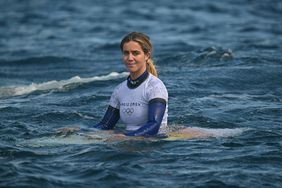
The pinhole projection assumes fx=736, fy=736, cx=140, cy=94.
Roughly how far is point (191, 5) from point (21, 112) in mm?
19887

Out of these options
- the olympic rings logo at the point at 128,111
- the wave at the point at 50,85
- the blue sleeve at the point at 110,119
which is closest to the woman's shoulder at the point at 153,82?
the olympic rings logo at the point at 128,111

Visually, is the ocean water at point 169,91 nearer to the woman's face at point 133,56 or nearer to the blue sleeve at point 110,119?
the blue sleeve at point 110,119

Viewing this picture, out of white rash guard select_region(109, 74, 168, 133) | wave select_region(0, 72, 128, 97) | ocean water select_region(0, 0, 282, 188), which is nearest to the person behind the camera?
ocean water select_region(0, 0, 282, 188)

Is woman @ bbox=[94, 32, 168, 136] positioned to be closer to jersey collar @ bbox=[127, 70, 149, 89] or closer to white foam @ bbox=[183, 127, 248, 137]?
jersey collar @ bbox=[127, 70, 149, 89]

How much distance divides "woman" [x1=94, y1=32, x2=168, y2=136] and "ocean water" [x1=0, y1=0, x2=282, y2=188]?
0.93ft

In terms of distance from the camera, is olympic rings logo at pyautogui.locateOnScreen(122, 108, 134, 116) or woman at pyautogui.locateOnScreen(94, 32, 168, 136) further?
olympic rings logo at pyautogui.locateOnScreen(122, 108, 134, 116)

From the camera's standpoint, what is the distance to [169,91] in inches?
587

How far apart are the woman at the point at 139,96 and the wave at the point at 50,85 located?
17.9ft

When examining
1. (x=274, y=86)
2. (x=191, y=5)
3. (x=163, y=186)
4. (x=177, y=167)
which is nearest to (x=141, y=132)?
(x=177, y=167)

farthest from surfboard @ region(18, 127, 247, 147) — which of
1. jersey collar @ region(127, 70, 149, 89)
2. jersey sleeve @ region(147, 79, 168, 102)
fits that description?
jersey collar @ region(127, 70, 149, 89)

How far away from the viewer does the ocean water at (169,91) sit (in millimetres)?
9219

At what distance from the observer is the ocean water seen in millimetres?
9219

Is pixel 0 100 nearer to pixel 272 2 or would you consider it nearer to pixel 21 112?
pixel 21 112

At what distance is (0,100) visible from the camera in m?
15.1
